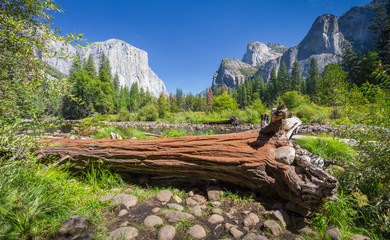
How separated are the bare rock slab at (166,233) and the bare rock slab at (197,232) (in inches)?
7.2

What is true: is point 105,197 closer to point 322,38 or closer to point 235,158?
point 235,158

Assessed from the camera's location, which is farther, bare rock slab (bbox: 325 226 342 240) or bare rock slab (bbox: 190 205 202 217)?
bare rock slab (bbox: 190 205 202 217)

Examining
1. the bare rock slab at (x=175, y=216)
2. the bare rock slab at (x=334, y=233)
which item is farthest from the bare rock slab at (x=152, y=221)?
the bare rock slab at (x=334, y=233)

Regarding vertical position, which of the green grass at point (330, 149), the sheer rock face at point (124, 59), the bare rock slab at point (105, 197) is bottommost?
the bare rock slab at point (105, 197)

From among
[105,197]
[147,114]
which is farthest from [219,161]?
[147,114]

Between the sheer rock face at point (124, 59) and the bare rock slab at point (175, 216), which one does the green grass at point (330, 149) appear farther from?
the sheer rock face at point (124, 59)

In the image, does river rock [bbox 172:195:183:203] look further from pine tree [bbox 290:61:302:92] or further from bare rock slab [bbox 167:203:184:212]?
pine tree [bbox 290:61:302:92]

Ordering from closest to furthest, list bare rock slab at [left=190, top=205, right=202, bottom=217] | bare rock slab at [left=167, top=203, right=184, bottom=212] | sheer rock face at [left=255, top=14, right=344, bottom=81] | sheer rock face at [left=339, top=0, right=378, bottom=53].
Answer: bare rock slab at [left=190, top=205, right=202, bottom=217], bare rock slab at [left=167, top=203, right=184, bottom=212], sheer rock face at [left=339, top=0, right=378, bottom=53], sheer rock face at [left=255, top=14, right=344, bottom=81]

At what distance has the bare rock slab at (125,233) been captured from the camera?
163 cm

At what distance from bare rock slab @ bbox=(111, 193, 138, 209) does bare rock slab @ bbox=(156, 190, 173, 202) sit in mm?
→ 353

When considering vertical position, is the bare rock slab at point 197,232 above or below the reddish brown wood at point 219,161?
below

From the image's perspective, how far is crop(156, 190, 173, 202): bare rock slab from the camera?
2.48 m

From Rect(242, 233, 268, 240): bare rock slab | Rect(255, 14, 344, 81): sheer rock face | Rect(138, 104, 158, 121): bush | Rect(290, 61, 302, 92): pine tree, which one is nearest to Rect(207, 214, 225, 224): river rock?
Rect(242, 233, 268, 240): bare rock slab

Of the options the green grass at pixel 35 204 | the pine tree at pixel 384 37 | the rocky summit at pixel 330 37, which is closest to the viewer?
the green grass at pixel 35 204
